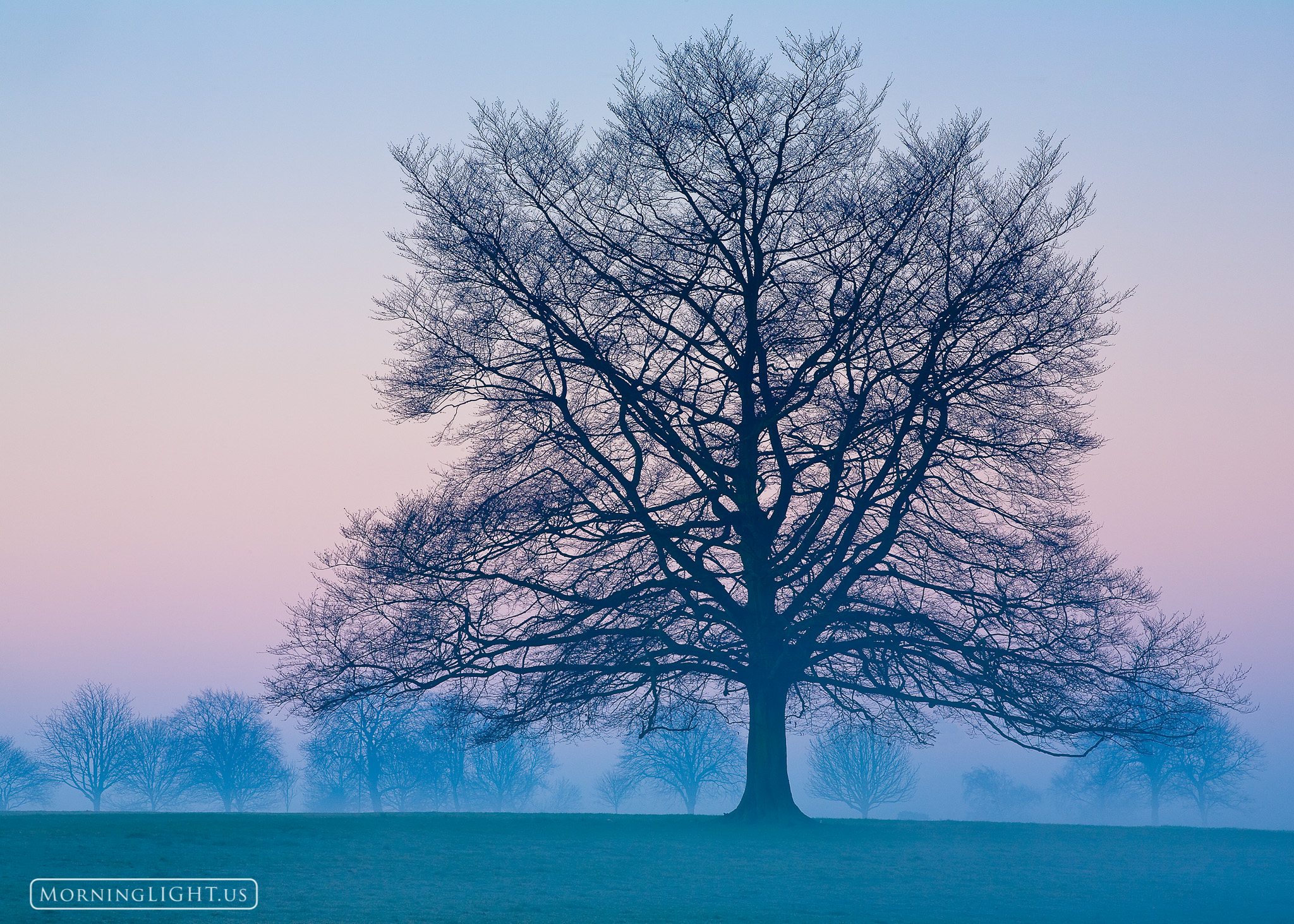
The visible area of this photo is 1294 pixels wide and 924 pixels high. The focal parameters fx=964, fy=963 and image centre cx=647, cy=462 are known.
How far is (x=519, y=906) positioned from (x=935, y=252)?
11.0 metres

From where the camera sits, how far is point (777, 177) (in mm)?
14922

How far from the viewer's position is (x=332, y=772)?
67438 mm

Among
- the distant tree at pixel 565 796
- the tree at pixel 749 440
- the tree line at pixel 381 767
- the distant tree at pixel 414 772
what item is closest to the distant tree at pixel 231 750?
the tree line at pixel 381 767

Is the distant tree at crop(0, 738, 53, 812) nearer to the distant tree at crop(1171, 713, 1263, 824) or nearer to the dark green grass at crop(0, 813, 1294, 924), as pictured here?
the dark green grass at crop(0, 813, 1294, 924)

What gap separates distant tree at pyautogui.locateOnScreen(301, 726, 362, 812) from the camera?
59.3 meters

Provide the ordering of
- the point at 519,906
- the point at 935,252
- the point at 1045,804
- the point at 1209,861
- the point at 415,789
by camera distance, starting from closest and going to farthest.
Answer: the point at 519,906, the point at 1209,861, the point at 935,252, the point at 415,789, the point at 1045,804

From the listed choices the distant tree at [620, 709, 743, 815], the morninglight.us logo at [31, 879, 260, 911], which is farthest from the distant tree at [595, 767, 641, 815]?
the morninglight.us logo at [31, 879, 260, 911]

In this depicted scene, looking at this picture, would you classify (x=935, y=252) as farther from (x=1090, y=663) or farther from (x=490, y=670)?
(x=490, y=670)

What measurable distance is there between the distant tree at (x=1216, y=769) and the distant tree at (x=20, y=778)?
6973cm

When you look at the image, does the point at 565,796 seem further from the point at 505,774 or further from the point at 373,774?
the point at 373,774

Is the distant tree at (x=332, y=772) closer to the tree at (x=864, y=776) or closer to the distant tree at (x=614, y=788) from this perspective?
the distant tree at (x=614, y=788)

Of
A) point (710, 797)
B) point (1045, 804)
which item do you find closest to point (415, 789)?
point (710, 797)

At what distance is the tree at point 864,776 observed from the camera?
64.8 m

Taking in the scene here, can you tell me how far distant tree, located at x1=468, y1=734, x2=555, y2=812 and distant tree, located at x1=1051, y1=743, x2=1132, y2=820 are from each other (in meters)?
37.5
